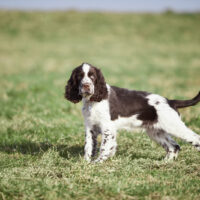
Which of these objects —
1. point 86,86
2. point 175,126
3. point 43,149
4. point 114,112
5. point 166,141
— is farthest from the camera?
point 43,149

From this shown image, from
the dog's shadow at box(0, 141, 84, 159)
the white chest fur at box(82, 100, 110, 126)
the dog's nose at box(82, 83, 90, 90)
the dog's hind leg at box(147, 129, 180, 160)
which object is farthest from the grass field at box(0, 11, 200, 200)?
the dog's nose at box(82, 83, 90, 90)

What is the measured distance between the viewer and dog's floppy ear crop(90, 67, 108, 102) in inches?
197

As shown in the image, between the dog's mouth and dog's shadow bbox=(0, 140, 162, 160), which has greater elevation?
the dog's mouth

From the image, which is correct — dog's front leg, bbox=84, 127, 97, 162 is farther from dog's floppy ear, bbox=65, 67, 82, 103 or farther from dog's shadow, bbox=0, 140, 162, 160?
dog's floppy ear, bbox=65, 67, 82, 103

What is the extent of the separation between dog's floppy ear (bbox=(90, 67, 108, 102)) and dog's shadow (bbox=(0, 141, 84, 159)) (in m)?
1.03

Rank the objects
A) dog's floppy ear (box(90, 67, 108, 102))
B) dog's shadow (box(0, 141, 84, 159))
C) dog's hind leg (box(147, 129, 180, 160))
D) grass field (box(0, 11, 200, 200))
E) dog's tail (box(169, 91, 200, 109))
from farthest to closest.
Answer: dog's shadow (box(0, 141, 84, 159)), dog's hind leg (box(147, 129, 180, 160)), dog's tail (box(169, 91, 200, 109)), dog's floppy ear (box(90, 67, 108, 102)), grass field (box(0, 11, 200, 200))

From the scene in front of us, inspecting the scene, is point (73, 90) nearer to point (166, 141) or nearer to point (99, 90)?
point (99, 90)

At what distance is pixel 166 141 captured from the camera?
550 cm

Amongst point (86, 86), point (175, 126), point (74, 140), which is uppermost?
point (86, 86)

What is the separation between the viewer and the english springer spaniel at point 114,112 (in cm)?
504

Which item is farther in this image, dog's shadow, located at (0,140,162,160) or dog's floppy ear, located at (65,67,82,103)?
dog's shadow, located at (0,140,162,160)

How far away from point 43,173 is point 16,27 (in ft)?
101

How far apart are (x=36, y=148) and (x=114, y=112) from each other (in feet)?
5.16

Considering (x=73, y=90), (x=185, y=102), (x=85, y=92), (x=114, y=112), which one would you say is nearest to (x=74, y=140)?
(x=73, y=90)
